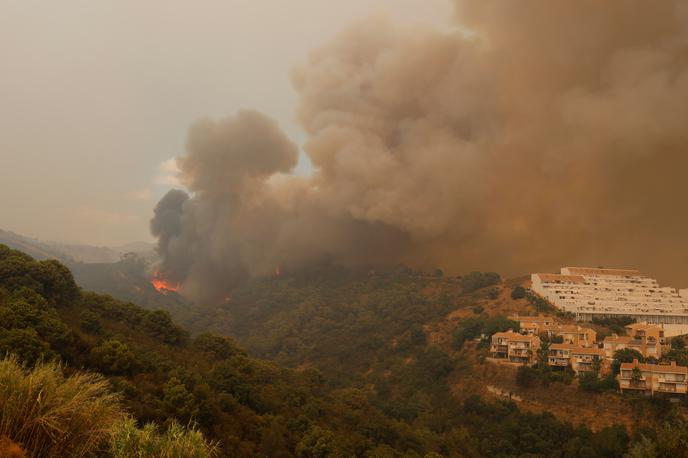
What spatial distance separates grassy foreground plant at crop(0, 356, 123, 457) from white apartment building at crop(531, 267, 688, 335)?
49981 mm

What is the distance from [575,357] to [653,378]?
6082 millimetres

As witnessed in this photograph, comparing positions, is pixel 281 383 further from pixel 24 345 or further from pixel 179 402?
pixel 24 345

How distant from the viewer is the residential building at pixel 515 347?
39.1 meters

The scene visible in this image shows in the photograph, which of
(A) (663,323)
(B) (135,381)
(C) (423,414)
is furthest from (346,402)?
(A) (663,323)

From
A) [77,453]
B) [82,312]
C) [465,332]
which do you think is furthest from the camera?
[465,332]

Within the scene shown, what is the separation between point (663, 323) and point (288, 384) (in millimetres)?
40390

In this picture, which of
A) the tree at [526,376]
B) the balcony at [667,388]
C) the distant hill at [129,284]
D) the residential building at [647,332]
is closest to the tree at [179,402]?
the tree at [526,376]

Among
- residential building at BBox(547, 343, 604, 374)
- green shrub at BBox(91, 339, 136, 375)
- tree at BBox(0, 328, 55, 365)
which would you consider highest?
residential building at BBox(547, 343, 604, 374)

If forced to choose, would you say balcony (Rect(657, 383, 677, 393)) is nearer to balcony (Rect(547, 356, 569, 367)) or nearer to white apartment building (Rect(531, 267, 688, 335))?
balcony (Rect(547, 356, 569, 367))

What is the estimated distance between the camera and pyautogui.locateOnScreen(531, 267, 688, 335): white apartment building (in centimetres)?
4828

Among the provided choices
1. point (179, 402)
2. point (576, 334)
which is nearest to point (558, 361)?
point (576, 334)

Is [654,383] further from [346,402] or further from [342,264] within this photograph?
[342,264]

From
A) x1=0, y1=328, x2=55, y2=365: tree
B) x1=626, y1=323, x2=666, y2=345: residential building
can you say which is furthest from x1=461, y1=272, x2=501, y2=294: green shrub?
x1=0, y1=328, x2=55, y2=365: tree

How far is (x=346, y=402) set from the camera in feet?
99.3
